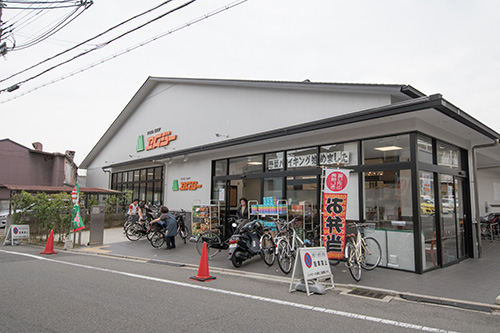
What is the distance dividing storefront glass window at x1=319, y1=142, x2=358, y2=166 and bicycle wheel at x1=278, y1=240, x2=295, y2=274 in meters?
2.84

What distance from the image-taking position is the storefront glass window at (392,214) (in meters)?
7.82

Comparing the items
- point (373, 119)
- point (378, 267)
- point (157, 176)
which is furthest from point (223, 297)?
point (157, 176)

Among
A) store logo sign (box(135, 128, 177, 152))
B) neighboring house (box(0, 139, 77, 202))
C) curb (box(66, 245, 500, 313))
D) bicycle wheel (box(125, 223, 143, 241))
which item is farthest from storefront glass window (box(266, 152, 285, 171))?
neighboring house (box(0, 139, 77, 202))

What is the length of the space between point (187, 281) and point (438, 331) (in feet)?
15.3

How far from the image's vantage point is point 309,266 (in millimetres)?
6195

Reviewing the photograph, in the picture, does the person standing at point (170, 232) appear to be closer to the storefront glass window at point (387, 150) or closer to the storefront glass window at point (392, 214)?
the storefront glass window at point (392, 214)

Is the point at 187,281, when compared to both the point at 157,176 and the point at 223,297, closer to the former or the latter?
the point at 223,297

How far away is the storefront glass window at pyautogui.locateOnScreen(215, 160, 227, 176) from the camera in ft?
44.7

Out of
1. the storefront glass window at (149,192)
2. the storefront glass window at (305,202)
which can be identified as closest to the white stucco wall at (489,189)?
the storefront glass window at (305,202)

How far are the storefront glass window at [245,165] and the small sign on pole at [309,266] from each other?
5.67 m

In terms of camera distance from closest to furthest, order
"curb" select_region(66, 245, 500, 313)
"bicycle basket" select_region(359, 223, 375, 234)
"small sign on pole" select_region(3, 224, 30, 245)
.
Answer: "curb" select_region(66, 245, 500, 313) < "bicycle basket" select_region(359, 223, 375, 234) < "small sign on pole" select_region(3, 224, 30, 245)

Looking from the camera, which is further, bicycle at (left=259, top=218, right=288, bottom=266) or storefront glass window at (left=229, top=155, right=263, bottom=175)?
storefront glass window at (left=229, top=155, right=263, bottom=175)

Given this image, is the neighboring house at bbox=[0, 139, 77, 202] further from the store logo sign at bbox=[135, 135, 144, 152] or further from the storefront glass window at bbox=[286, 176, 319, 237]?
the storefront glass window at bbox=[286, 176, 319, 237]

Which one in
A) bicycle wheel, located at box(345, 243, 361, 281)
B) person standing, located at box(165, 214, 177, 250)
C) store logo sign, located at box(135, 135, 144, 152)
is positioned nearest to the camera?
bicycle wheel, located at box(345, 243, 361, 281)
